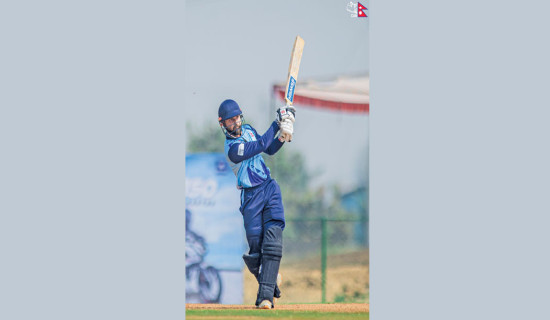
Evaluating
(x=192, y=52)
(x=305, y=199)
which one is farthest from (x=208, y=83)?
(x=305, y=199)

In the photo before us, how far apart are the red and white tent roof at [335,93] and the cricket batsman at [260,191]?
158 cm

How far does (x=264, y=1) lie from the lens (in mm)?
13023

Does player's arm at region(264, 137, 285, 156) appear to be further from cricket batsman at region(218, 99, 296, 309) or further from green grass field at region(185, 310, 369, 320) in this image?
green grass field at region(185, 310, 369, 320)

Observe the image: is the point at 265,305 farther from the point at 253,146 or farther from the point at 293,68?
the point at 293,68

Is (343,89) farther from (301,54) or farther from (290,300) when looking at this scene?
(290,300)

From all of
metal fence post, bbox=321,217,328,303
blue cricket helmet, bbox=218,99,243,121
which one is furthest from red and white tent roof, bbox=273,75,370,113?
metal fence post, bbox=321,217,328,303

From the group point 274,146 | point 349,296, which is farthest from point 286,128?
point 349,296

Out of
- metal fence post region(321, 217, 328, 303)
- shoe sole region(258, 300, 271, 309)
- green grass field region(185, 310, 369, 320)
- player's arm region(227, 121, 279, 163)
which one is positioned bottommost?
green grass field region(185, 310, 369, 320)

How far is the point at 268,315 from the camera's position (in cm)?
1127

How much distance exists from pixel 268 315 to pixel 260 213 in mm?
1356

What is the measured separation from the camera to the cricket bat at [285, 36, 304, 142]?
12.1 m

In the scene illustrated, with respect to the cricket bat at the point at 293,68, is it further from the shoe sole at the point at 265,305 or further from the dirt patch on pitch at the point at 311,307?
the dirt patch on pitch at the point at 311,307

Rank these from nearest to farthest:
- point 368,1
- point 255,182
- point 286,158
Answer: point 255,182 → point 368,1 → point 286,158

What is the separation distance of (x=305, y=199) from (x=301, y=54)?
241cm
